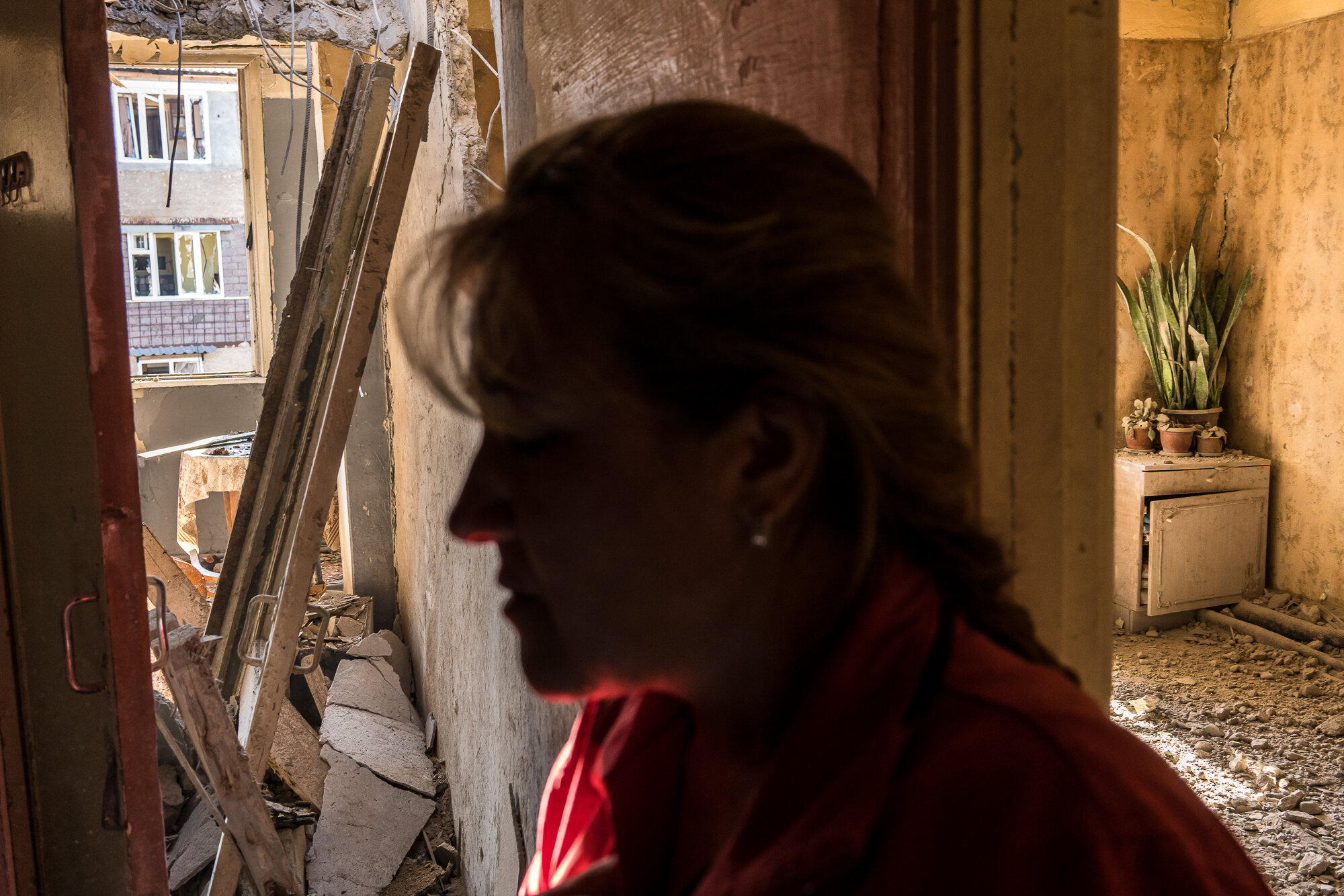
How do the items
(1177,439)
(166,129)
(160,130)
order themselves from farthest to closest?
1. (160,130)
2. (166,129)
3. (1177,439)

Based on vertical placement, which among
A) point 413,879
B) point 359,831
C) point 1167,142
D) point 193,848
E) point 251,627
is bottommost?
point 413,879

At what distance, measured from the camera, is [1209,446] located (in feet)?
17.3

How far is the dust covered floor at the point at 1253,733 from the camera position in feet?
10.2

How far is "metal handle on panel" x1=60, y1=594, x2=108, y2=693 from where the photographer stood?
174 cm

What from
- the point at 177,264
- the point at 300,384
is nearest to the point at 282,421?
the point at 300,384

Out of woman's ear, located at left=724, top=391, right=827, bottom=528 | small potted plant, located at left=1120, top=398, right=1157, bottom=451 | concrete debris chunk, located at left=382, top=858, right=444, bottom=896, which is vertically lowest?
concrete debris chunk, located at left=382, top=858, right=444, bottom=896

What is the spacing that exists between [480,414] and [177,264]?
476 inches

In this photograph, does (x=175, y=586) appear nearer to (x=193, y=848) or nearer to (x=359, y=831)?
(x=193, y=848)

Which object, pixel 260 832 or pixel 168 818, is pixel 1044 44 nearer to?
pixel 260 832

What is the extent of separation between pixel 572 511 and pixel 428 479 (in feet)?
11.0

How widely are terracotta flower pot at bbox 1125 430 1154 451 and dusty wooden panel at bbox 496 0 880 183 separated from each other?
4803 millimetres

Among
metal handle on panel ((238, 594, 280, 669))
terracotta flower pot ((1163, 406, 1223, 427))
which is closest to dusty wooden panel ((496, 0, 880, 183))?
metal handle on panel ((238, 594, 280, 669))

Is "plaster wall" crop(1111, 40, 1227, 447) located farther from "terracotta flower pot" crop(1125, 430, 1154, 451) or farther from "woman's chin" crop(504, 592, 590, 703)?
"woman's chin" crop(504, 592, 590, 703)

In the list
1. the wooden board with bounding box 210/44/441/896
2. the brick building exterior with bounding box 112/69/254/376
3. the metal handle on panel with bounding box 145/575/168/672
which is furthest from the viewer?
the brick building exterior with bounding box 112/69/254/376
